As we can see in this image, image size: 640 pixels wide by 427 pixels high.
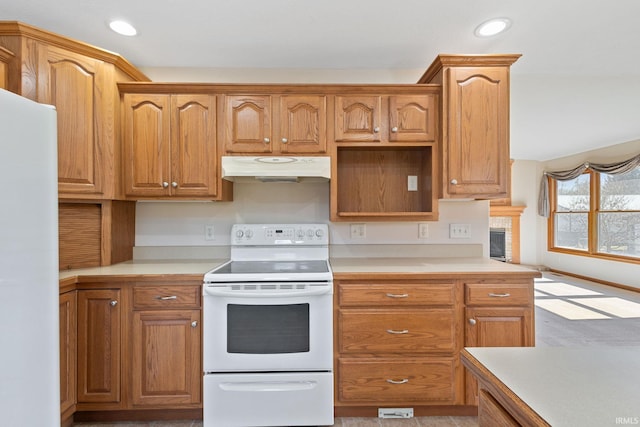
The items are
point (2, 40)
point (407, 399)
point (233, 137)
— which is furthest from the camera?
point (233, 137)

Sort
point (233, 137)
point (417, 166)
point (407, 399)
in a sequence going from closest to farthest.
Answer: point (407, 399)
point (233, 137)
point (417, 166)

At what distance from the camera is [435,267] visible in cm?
201

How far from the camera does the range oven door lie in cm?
178

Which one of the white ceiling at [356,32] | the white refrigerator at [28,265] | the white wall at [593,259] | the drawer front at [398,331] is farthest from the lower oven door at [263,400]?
the white wall at [593,259]

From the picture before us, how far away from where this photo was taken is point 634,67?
2.51m

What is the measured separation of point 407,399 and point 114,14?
2.83m

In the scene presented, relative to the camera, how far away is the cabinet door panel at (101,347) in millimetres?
1803

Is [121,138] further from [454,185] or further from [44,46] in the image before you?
[454,185]

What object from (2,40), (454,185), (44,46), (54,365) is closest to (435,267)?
(454,185)

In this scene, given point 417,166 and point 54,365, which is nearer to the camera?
point 54,365

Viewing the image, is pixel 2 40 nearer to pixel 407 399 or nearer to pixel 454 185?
pixel 454 185

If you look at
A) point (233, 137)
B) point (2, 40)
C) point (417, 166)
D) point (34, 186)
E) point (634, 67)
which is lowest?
point (34, 186)

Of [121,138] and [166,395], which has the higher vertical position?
[121,138]

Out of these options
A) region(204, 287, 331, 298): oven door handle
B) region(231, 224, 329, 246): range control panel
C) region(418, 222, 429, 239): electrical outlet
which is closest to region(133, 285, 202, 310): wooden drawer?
region(204, 287, 331, 298): oven door handle
